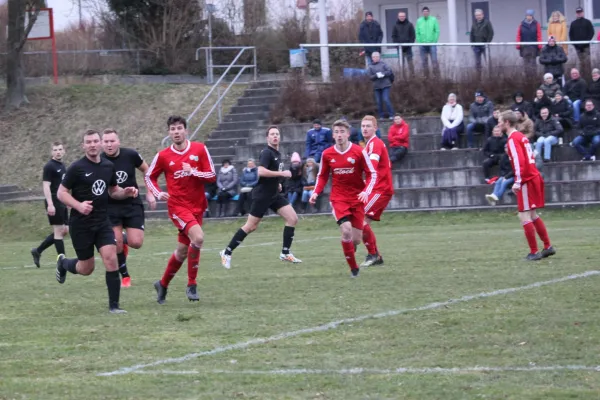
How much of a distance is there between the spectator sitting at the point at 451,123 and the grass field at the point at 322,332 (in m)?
11.1

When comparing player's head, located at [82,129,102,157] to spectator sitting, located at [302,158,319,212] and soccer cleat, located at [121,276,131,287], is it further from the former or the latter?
spectator sitting, located at [302,158,319,212]

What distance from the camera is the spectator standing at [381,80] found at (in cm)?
2772

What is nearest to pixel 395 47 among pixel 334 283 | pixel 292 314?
pixel 334 283

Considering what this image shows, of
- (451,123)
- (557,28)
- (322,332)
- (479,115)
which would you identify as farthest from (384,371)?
(557,28)

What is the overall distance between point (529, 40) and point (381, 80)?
4437mm

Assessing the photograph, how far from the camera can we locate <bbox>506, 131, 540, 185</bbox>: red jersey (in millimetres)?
12820

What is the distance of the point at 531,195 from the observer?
1291 cm

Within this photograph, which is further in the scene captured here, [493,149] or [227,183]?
[227,183]

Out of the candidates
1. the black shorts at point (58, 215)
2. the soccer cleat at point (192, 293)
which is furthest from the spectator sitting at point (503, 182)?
the soccer cleat at point (192, 293)

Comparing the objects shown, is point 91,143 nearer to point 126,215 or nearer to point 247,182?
point 126,215

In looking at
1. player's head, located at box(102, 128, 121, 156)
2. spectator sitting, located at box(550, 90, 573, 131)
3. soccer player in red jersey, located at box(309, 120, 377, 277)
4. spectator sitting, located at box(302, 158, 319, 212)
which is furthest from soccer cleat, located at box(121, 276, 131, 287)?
spectator sitting, located at box(550, 90, 573, 131)

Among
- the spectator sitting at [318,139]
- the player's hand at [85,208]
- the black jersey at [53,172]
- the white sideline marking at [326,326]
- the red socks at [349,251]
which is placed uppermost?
the spectator sitting at [318,139]

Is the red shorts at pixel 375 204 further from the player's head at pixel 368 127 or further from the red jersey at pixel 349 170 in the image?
the red jersey at pixel 349 170

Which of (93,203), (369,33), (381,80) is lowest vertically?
(93,203)
